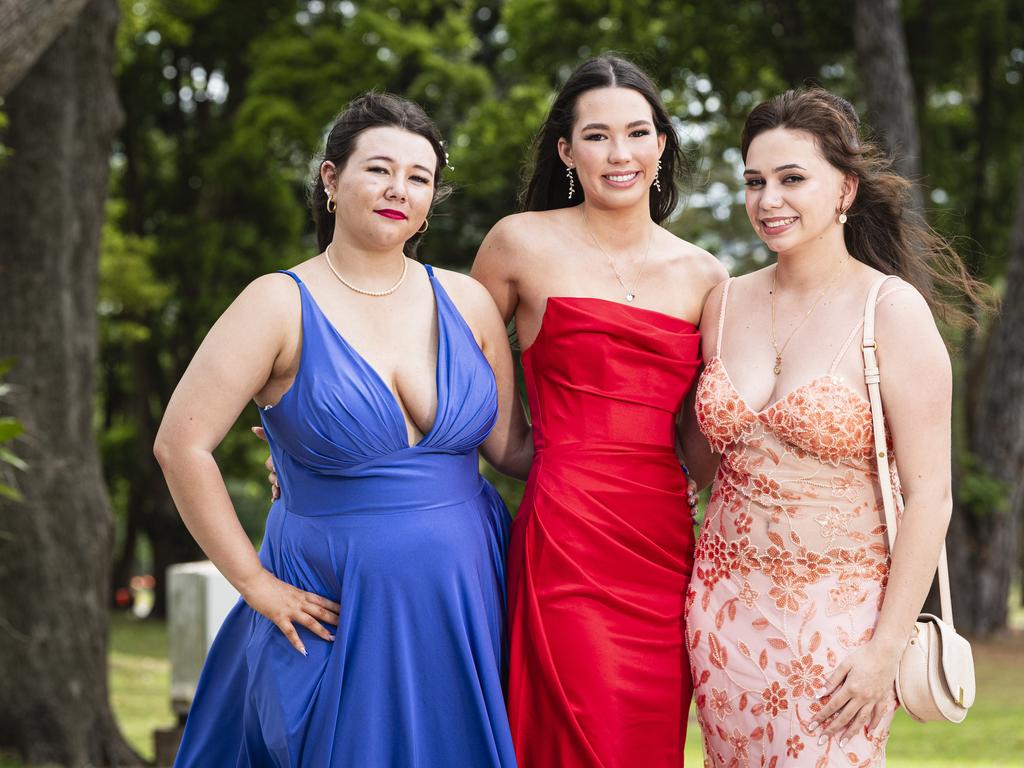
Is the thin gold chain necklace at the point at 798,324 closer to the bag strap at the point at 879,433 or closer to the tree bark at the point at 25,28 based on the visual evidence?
the bag strap at the point at 879,433

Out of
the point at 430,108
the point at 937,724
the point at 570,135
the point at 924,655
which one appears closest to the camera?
the point at 924,655

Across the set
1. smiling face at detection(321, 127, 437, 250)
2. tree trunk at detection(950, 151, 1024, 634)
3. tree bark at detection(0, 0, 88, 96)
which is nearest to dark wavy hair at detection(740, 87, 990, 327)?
smiling face at detection(321, 127, 437, 250)

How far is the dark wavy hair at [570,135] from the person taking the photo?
3.75m

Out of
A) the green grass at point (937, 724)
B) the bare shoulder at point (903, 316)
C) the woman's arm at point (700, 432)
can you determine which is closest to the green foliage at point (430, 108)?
the green grass at point (937, 724)

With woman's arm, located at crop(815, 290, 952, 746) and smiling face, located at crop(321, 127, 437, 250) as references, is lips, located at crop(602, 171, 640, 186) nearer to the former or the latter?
smiling face, located at crop(321, 127, 437, 250)

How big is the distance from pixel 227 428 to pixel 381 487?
41 cm

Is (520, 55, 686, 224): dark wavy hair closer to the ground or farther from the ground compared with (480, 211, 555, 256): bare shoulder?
farther from the ground

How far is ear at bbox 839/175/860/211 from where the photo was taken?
340 cm

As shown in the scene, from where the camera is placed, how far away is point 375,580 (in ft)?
10.7

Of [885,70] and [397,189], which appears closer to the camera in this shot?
[397,189]

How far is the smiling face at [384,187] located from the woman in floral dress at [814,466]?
0.87 metres

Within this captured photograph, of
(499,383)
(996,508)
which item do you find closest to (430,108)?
(996,508)

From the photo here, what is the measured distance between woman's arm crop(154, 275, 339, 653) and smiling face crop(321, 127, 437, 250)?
0.83 feet

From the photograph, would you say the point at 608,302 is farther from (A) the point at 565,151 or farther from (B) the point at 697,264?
(A) the point at 565,151
